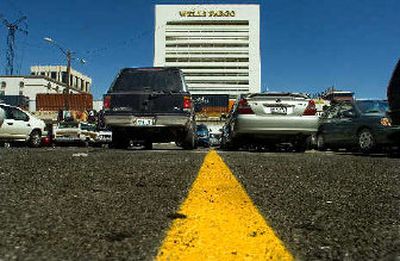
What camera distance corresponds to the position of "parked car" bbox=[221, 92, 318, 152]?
10.2 m

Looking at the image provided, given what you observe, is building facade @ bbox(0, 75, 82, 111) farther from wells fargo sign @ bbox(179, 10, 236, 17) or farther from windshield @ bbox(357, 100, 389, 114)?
windshield @ bbox(357, 100, 389, 114)

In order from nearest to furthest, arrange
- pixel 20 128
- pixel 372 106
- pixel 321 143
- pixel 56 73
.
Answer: pixel 372 106 < pixel 321 143 < pixel 20 128 < pixel 56 73

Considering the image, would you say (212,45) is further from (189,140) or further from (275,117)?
(275,117)

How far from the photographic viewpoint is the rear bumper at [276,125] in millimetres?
10242

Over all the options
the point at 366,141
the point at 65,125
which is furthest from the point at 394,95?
the point at 65,125

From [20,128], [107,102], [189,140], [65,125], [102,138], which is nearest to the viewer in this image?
[107,102]

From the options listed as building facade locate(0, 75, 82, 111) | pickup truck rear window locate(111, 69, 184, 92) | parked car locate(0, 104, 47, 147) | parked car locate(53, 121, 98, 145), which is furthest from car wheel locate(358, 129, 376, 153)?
building facade locate(0, 75, 82, 111)

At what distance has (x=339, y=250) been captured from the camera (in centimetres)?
162

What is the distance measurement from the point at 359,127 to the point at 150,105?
17.3 ft

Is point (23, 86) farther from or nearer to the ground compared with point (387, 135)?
farther from the ground

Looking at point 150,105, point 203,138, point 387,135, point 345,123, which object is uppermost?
point 150,105

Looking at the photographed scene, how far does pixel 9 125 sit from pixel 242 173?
1468cm

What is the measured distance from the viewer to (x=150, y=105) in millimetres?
10117

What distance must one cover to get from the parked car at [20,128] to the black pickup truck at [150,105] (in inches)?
319
